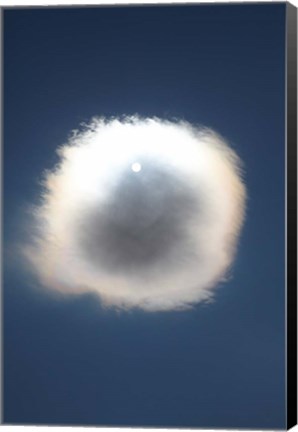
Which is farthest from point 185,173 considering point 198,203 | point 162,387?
point 162,387

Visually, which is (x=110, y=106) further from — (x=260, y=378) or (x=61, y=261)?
(x=260, y=378)

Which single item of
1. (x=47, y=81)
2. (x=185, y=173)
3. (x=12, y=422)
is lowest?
(x=12, y=422)

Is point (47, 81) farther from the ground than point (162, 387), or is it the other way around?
point (47, 81)

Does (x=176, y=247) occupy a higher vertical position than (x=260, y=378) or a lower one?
higher

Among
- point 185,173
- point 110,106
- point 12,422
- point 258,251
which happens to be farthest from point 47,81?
point 12,422

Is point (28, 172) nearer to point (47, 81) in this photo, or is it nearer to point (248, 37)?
point (47, 81)

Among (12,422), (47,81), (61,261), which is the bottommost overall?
(12,422)
